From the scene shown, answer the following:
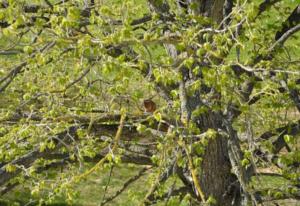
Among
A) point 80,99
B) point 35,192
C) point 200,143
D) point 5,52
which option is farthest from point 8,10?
point 80,99

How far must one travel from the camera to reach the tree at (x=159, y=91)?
5020mm

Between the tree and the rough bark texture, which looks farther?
the rough bark texture

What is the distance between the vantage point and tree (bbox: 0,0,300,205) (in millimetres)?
5020

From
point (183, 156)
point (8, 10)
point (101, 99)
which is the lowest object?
point (183, 156)

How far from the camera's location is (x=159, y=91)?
21.3 ft

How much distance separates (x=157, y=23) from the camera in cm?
618

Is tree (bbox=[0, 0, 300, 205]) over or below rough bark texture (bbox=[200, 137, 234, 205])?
over

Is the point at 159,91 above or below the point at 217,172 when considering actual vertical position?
above

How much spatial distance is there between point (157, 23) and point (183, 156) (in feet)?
4.40

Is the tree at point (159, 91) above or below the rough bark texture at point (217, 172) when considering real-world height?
above

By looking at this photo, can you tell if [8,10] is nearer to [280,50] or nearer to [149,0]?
[149,0]

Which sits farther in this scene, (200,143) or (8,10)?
(200,143)

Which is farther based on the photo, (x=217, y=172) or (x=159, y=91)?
(x=217, y=172)

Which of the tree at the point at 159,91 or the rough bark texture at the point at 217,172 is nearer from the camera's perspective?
the tree at the point at 159,91
